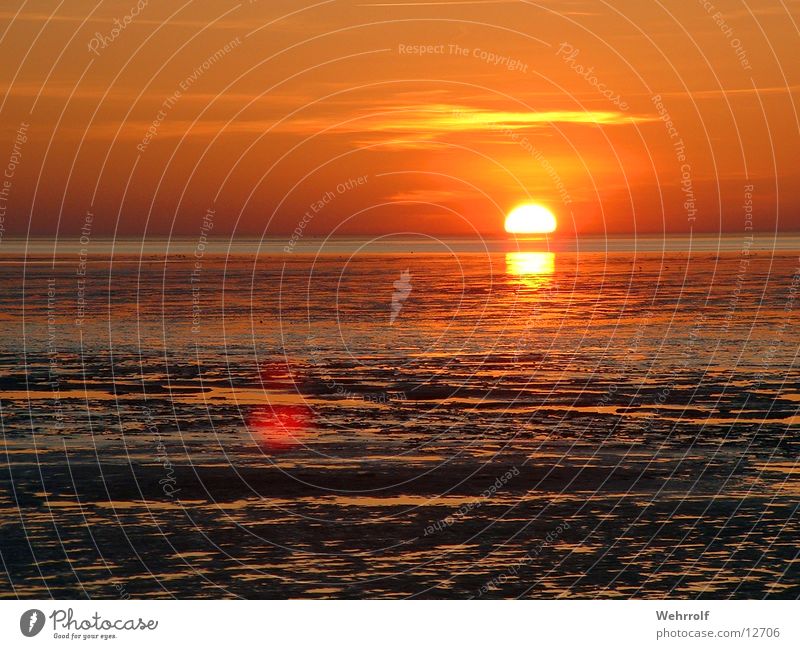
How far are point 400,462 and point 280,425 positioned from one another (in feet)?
17.2

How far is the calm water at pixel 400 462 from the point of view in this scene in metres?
16.4

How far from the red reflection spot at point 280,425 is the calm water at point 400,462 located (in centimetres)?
13

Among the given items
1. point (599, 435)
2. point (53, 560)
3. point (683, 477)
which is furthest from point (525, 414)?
point (53, 560)

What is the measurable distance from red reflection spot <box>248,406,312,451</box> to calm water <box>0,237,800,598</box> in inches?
5.1

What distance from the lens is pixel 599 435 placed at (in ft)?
84.9

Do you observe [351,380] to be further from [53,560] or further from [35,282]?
[35,282]

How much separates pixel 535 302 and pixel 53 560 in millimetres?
55153
